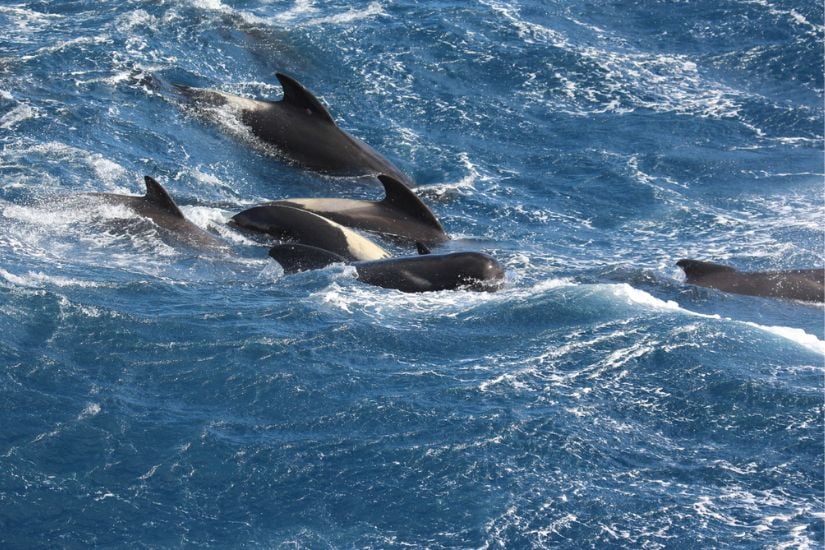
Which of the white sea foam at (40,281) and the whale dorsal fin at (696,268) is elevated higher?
the whale dorsal fin at (696,268)

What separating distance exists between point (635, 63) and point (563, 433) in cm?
1654

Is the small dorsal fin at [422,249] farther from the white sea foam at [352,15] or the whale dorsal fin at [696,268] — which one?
the white sea foam at [352,15]

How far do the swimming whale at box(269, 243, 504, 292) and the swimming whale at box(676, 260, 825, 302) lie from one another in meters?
3.04

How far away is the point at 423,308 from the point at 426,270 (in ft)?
3.01

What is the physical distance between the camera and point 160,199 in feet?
56.7

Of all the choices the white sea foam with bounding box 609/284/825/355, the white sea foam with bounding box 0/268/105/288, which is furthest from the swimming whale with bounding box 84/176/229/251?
the white sea foam with bounding box 609/284/825/355

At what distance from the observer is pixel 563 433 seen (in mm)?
12078

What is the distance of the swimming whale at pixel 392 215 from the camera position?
61.5 ft

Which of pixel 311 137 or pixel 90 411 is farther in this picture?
pixel 311 137

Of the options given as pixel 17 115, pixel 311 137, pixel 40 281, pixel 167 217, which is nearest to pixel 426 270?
pixel 167 217

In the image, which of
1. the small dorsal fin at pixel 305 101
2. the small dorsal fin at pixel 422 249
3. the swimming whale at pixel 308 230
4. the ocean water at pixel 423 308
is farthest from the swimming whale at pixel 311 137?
the small dorsal fin at pixel 422 249

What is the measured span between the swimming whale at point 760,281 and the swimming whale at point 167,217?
6.78 m

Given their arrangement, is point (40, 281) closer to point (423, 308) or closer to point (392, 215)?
point (423, 308)

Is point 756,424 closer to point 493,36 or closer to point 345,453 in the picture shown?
point 345,453
